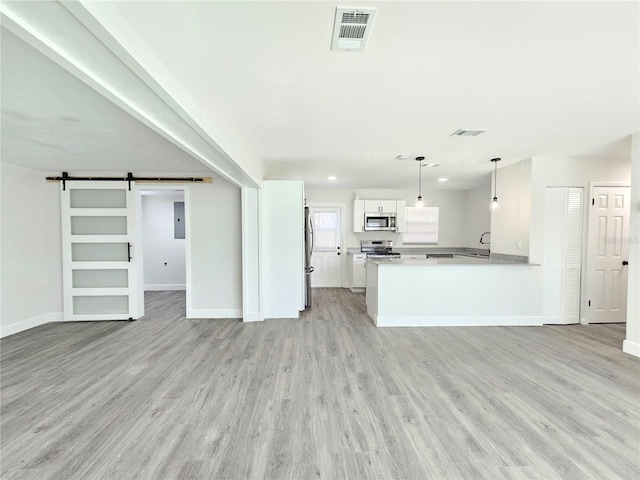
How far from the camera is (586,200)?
407 centimetres

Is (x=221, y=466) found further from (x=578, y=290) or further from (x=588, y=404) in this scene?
(x=578, y=290)

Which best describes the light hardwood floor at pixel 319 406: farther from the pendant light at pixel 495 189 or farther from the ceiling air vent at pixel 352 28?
the ceiling air vent at pixel 352 28

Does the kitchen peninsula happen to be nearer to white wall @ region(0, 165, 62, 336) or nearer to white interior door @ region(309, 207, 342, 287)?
white interior door @ region(309, 207, 342, 287)

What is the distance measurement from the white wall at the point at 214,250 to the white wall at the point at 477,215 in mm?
5237

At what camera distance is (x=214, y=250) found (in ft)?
14.7

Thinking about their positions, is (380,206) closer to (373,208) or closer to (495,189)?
(373,208)

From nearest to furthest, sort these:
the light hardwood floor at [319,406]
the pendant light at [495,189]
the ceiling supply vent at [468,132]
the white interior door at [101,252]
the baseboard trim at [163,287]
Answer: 1. the light hardwood floor at [319,406]
2. the ceiling supply vent at [468,132]
3. the pendant light at [495,189]
4. the white interior door at [101,252]
5. the baseboard trim at [163,287]

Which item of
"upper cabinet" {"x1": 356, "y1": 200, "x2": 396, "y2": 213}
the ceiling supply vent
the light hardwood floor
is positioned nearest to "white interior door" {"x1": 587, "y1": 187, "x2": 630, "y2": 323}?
the light hardwood floor

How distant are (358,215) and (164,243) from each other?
4778mm

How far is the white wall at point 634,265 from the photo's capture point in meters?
3.07

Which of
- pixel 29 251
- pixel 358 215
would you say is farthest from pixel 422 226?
pixel 29 251

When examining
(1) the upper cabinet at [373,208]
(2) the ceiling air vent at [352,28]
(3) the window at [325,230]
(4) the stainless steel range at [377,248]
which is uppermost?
(2) the ceiling air vent at [352,28]

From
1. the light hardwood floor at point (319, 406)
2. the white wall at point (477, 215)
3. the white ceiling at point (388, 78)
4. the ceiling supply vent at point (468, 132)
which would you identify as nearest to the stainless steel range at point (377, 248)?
the white wall at point (477, 215)

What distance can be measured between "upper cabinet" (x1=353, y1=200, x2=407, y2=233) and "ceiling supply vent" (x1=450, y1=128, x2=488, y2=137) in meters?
3.54
